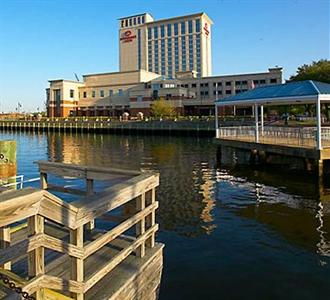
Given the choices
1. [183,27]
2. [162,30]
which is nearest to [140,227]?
[183,27]

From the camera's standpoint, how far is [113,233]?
504 centimetres

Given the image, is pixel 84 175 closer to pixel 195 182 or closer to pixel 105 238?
pixel 105 238

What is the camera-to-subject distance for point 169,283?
8.35 meters

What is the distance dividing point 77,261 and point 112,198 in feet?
3.42

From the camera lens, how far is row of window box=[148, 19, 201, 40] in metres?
186

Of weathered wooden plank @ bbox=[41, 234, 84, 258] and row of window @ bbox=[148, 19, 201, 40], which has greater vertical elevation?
row of window @ bbox=[148, 19, 201, 40]

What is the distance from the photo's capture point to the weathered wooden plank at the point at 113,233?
4.34 metres

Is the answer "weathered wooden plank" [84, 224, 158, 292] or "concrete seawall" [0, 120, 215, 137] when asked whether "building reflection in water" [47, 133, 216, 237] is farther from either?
"concrete seawall" [0, 120, 215, 137]

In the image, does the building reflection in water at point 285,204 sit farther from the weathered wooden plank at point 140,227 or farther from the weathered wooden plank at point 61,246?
the weathered wooden plank at point 61,246

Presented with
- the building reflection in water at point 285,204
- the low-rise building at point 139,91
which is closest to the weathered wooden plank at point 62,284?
the building reflection in water at point 285,204

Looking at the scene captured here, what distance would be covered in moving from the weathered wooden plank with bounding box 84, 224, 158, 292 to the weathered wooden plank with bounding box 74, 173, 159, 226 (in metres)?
0.74

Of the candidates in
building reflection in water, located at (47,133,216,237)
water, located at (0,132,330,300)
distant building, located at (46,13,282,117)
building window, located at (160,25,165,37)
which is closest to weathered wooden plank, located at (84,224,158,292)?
water, located at (0,132,330,300)

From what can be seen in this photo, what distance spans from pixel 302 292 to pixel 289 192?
35.4 ft

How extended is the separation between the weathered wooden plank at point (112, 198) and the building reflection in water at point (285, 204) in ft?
21.4
